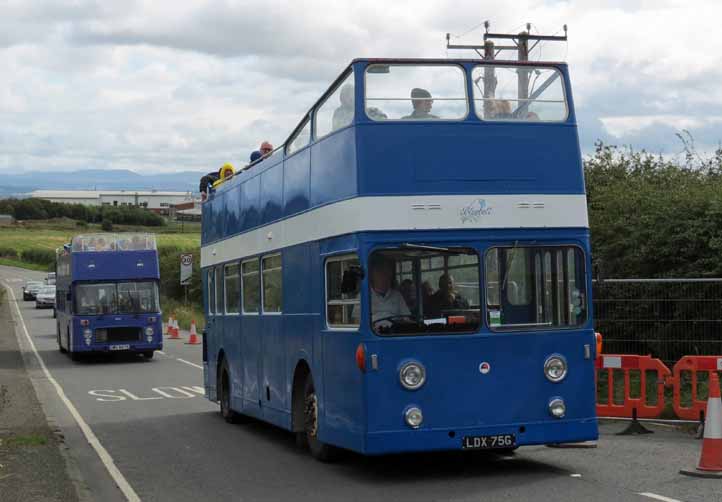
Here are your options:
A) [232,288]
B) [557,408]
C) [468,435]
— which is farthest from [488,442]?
[232,288]

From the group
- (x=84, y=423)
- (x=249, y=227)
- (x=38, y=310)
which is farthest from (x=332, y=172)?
(x=38, y=310)

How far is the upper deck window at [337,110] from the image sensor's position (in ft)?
38.4

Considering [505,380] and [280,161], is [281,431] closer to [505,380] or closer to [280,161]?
[280,161]

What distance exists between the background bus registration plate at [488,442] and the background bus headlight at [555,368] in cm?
66

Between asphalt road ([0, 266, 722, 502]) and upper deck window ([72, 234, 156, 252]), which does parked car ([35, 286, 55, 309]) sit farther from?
asphalt road ([0, 266, 722, 502])

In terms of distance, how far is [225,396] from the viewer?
18.2m

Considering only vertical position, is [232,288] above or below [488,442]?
above

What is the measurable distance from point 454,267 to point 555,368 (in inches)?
52.4

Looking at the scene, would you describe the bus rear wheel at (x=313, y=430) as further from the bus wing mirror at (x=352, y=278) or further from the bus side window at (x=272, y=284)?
the bus wing mirror at (x=352, y=278)

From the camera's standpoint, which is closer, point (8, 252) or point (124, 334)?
point (124, 334)

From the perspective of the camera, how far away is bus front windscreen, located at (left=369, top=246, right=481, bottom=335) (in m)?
11.2

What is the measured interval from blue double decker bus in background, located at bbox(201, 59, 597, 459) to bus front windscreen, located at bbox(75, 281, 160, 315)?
22.2 metres

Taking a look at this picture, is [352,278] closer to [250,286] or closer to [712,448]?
[712,448]

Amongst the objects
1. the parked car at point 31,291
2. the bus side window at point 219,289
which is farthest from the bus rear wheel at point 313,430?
the parked car at point 31,291
